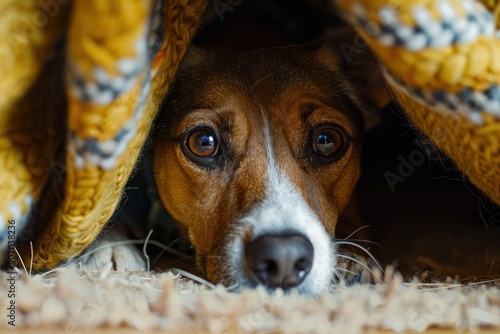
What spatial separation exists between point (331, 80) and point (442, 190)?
0.54m

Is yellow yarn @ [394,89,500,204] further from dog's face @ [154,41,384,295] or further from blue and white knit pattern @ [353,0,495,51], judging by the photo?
dog's face @ [154,41,384,295]

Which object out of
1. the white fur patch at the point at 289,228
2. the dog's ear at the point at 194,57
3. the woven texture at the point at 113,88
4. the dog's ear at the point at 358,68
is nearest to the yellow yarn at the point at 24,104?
the woven texture at the point at 113,88

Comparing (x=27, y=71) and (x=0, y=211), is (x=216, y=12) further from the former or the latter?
(x=0, y=211)

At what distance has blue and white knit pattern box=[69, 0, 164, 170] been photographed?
0.93m

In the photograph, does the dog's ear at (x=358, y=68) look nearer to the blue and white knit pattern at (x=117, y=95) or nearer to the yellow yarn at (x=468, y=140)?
the yellow yarn at (x=468, y=140)

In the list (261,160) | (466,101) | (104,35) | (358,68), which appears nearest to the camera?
(104,35)

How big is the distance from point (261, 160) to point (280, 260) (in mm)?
391

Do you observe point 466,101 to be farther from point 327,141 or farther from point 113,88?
point 327,141

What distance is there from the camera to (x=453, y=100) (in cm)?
99

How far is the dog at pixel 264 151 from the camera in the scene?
1379 millimetres

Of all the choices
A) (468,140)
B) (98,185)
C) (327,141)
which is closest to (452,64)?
(468,140)

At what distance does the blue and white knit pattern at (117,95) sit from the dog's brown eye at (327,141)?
0.77 metres

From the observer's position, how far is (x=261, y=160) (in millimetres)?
1587

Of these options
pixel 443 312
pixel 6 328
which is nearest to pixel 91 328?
pixel 6 328
